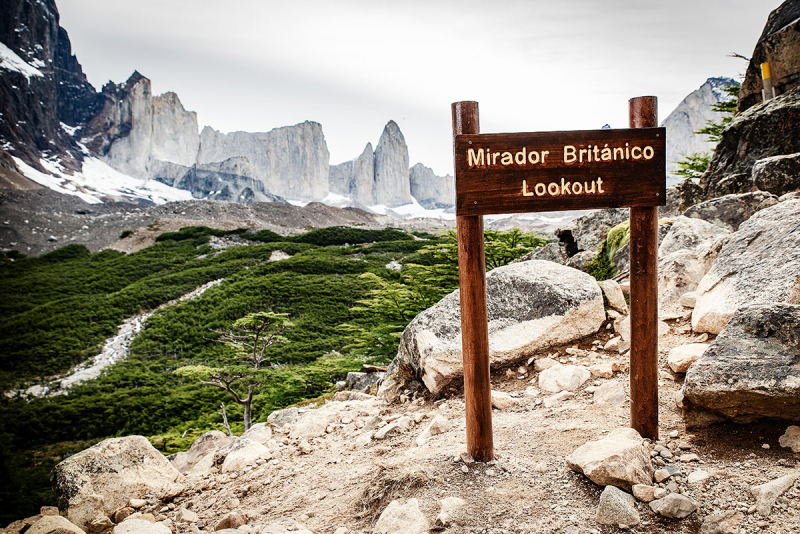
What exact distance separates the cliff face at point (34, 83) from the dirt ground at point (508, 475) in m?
96.6

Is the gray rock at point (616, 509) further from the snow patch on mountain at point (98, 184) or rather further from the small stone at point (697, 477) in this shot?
the snow patch on mountain at point (98, 184)

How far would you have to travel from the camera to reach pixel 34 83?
86.9m

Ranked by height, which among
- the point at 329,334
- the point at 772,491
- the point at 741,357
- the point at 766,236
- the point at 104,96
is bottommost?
the point at 329,334

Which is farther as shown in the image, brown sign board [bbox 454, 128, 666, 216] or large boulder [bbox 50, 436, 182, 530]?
large boulder [bbox 50, 436, 182, 530]

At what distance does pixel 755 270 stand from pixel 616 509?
264 centimetres

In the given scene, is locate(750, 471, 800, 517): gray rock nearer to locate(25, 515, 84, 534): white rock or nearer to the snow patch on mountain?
locate(25, 515, 84, 534): white rock

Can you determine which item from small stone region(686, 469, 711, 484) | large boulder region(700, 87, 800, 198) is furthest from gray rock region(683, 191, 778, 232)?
small stone region(686, 469, 711, 484)

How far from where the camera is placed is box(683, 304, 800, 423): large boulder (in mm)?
2600

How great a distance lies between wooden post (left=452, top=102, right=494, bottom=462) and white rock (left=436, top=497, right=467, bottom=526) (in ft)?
1.40

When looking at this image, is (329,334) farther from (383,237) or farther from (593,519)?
(383,237)

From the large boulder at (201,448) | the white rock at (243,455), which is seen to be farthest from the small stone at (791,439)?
the large boulder at (201,448)

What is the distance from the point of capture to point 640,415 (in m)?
3.04

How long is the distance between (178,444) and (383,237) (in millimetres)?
35651

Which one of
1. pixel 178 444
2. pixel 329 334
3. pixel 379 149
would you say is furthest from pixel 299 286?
pixel 379 149
